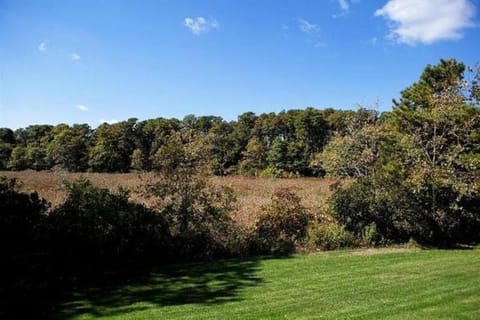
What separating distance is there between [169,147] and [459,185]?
890 cm

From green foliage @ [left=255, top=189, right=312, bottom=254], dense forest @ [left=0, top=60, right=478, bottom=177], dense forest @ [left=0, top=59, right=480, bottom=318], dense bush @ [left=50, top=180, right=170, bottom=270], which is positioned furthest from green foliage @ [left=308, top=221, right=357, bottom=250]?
dense forest @ [left=0, top=60, right=478, bottom=177]

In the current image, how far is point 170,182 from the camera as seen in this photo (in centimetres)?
1197

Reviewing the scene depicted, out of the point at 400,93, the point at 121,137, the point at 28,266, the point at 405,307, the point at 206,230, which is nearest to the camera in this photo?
the point at 405,307

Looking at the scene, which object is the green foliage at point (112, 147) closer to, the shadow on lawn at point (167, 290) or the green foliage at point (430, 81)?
the green foliage at point (430, 81)

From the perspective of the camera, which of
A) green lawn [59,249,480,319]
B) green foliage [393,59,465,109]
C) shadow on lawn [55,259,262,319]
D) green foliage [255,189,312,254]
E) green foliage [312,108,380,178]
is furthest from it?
green foliage [393,59,465,109]

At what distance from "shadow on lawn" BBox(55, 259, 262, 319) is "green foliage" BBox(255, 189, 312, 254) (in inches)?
85.6

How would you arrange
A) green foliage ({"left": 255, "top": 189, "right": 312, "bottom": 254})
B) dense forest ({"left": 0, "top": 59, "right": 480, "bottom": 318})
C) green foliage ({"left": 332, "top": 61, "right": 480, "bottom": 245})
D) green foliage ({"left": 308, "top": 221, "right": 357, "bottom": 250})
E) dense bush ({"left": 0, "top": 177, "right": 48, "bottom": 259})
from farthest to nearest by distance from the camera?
green foliage ({"left": 332, "top": 61, "right": 480, "bottom": 245}), green foliage ({"left": 308, "top": 221, "right": 357, "bottom": 250}), green foliage ({"left": 255, "top": 189, "right": 312, "bottom": 254}), dense forest ({"left": 0, "top": 59, "right": 480, "bottom": 318}), dense bush ({"left": 0, "top": 177, "right": 48, "bottom": 259})

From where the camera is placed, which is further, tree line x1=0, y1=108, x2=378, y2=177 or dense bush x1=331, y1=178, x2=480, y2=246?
tree line x1=0, y1=108, x2=378, y2=177

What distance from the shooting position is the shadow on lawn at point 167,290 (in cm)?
682

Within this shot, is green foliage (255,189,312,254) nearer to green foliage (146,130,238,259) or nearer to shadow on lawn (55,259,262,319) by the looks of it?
green foliage (146,130,238,259)

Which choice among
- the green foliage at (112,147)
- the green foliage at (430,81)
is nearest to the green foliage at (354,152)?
the green foliage at (430,81)

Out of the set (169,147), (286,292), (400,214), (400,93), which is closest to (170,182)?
(169,147)

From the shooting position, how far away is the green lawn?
252 inches

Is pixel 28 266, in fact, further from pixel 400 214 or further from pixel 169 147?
pixel 400 214
